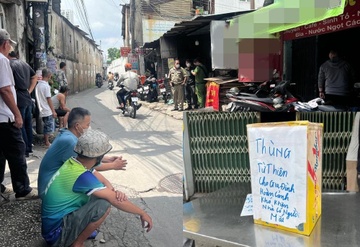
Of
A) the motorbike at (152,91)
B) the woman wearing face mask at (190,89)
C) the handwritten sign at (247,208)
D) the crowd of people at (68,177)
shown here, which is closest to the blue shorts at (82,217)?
the crowd of people at (68,177)

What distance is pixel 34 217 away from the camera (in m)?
3.39

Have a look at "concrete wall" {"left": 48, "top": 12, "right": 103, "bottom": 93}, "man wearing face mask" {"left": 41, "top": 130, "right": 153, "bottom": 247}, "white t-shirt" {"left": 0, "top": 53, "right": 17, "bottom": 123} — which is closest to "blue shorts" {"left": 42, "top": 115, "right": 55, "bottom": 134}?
"white t-shirt" {"left": 0, "top": 53, "right": 17, "bottom": 123}

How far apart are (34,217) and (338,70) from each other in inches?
208

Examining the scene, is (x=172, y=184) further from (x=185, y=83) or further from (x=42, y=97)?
(x=185, y=83)

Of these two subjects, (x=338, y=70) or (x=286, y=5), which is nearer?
(x=286, y=5)

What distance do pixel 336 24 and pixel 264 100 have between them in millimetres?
2847

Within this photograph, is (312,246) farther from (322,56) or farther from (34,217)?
(322,56)

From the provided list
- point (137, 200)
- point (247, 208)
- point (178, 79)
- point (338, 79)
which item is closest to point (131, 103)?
point (178, 79)

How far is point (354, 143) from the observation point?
275 centimetres

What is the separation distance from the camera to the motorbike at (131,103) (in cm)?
1037

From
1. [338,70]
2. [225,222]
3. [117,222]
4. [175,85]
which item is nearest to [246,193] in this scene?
[225,222]

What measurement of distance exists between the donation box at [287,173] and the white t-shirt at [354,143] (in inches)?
32.8

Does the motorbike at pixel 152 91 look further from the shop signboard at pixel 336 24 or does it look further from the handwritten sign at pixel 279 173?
the handwritten sign at pixel 279 173

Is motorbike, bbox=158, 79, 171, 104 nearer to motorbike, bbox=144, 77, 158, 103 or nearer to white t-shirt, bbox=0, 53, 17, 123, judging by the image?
motorbike, bbox=144, 77, 158, 103
